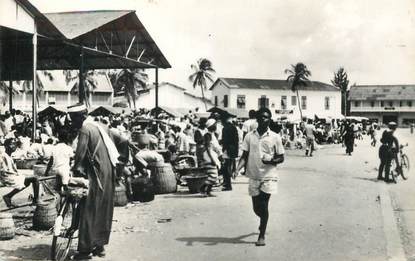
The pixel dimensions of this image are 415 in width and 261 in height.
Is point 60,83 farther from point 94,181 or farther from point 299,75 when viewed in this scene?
point 94,181

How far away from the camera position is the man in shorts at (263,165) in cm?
662

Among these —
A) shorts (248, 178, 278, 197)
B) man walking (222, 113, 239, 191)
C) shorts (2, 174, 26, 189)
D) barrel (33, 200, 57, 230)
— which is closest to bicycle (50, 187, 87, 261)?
barrel (33, 200, 57, 230)

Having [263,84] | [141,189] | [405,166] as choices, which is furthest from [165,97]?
[141,189]

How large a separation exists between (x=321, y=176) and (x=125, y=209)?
719 cm

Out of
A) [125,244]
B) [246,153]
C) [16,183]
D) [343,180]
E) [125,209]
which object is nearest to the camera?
[125,244]

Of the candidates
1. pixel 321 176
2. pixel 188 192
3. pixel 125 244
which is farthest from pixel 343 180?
pixel 125 244

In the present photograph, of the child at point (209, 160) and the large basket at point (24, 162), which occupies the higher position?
the child at point (209, 160)

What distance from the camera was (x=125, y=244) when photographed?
659 centimetres

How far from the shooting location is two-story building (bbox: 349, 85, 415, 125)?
83.1 m

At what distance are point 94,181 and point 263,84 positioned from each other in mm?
63764

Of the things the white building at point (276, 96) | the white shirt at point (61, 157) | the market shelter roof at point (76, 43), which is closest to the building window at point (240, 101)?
the white building at point (276, 96)

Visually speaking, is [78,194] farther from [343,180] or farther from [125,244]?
[343,180]

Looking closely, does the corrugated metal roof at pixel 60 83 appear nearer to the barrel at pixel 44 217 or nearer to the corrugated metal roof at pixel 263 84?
the corrugated metal roof at pixel 263 84

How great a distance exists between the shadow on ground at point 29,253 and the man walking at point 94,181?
45 centimetres
